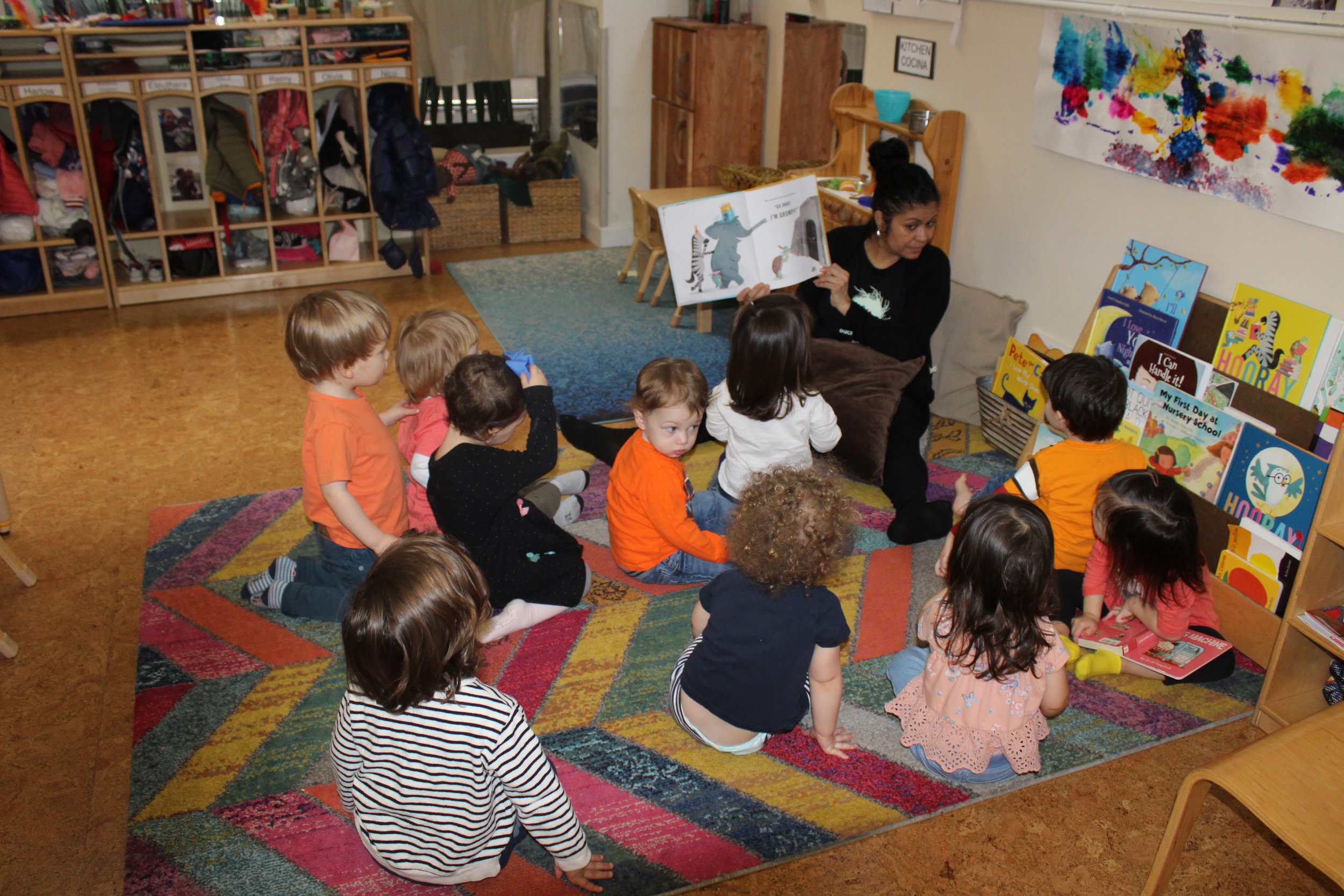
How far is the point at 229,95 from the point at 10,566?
3560mm

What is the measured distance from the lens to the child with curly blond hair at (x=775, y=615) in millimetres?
1854

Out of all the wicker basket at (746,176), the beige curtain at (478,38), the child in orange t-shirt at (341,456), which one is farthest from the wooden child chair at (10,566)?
the beige curtain at (478,38)

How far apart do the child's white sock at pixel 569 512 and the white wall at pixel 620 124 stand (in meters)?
3.33

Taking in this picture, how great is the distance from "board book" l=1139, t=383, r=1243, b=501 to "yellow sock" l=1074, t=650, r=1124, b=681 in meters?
0.57

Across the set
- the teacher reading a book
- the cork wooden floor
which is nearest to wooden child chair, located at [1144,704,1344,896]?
the cork wooden floor

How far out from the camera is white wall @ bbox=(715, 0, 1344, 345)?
266cm

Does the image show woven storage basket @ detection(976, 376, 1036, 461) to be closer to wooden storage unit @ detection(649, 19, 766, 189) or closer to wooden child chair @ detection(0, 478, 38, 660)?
wooden storage unit @ detection(649, 19, 766, 189)

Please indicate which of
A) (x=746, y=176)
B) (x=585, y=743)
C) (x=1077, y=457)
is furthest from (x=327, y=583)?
(x=746, y=176)

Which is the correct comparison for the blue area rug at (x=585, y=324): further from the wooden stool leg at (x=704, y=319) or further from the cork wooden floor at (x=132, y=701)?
the cork wooden floor at (x=132, y=701)

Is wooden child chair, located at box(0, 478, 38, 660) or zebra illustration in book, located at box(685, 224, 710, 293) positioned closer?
wooden child chair, located at box(0, 478, 38, 660)

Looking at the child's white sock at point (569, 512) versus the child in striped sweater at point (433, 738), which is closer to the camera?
the child in striped sweater at point (433, 738)

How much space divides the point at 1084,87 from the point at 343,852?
3029 mm

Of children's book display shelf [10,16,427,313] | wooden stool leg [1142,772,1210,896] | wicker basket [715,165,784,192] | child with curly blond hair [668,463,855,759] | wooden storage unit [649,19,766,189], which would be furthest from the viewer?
wooden storage unit [649,19,766,189]

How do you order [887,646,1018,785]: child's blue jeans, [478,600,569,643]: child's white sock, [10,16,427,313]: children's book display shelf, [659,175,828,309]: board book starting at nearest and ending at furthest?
[887,646,1018,785]: child's blue jeans < [478,600,569,643]: child's white sock < [659,175,828,309]: board book < [10,16,427,313]: children's book display shelf
